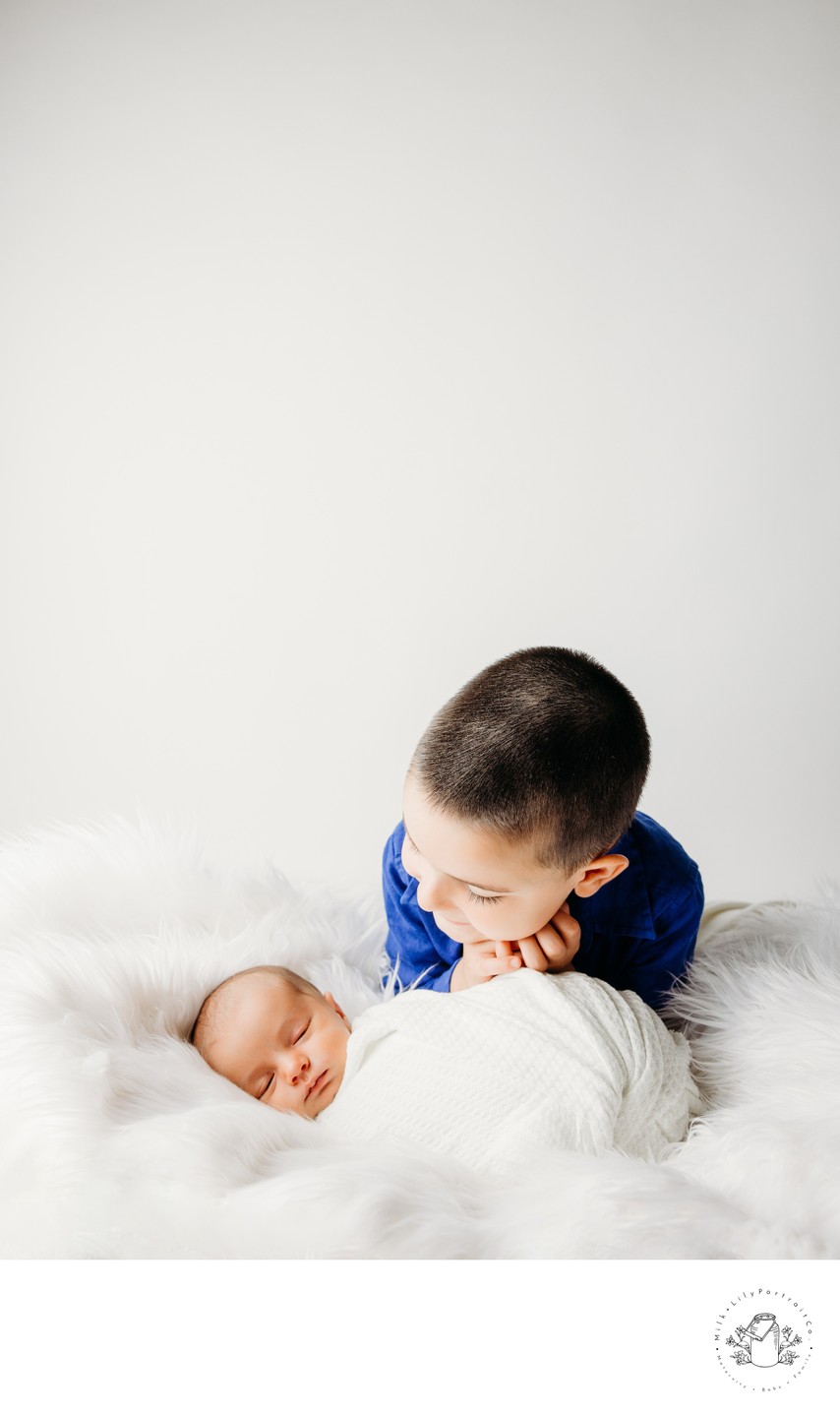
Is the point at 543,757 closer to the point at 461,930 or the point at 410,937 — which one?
the point at 461,930

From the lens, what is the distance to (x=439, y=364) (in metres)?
2.06

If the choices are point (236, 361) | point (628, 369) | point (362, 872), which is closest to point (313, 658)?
point (362, 872)

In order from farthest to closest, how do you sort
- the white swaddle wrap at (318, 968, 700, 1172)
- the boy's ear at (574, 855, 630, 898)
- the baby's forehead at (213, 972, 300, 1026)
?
the baby's forehead at (213, 972, 300, 1026)
the boy's ear at (574, 855, 630, 898)
the white swaddle wrap at (318, 968, 700, 1172)

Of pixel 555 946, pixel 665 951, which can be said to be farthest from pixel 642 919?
pixel 555 946

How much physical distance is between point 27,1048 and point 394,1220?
1.11 feet

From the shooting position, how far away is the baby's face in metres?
1.06

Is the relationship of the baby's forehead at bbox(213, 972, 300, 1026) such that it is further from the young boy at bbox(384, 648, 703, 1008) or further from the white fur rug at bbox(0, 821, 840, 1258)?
the young boy at bbox(384, 648, 703, 1008)

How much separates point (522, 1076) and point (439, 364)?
147 centimetres

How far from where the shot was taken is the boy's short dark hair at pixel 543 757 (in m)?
0.90

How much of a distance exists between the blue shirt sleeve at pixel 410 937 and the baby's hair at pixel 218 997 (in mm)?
120
